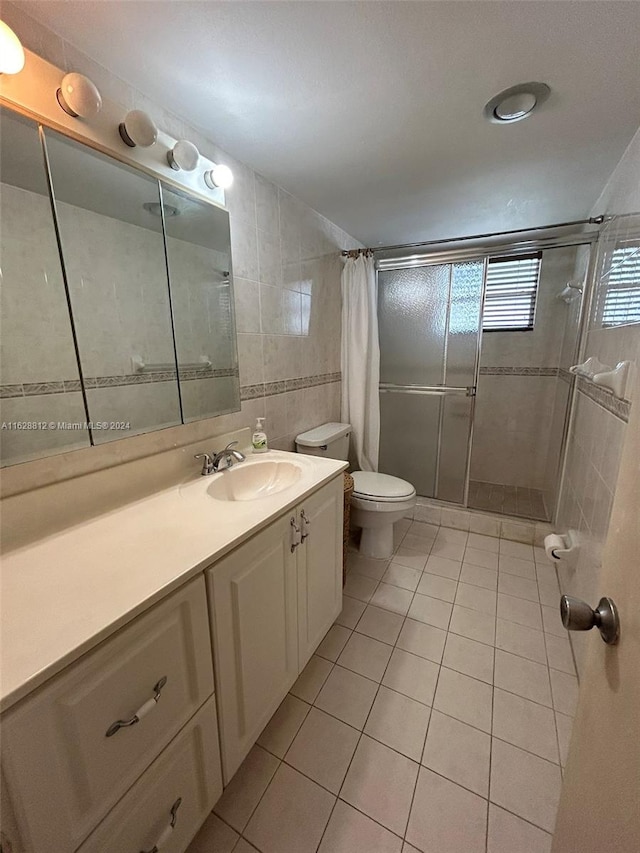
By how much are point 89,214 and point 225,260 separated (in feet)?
1.72

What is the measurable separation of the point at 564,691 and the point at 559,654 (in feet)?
0.62

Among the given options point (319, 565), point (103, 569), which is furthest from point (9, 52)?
point (319, 565)

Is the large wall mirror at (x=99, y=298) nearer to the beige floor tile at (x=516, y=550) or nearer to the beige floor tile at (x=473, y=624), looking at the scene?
the beige floor tile at (x=473, y=624)

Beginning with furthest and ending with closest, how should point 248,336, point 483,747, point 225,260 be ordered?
1. point 248,336
2. point 225,260
3. point 483,747

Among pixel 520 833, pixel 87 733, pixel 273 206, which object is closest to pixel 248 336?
pixel 273 206

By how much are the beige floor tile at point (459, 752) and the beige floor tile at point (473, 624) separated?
434 millimetres

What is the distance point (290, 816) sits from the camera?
1.00 metres

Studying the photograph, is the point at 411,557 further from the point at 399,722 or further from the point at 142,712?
the point at 142,712

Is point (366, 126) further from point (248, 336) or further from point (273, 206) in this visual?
point (248, 336)

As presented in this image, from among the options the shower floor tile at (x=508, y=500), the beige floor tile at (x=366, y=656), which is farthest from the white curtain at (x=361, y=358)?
the beige floor tile at (x=366, y=656)

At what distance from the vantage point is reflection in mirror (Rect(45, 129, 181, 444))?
1009mm

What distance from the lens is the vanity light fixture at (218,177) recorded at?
133 centimetres

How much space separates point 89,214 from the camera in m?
1.05

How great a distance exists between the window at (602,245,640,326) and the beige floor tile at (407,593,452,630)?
1495 millimetres
